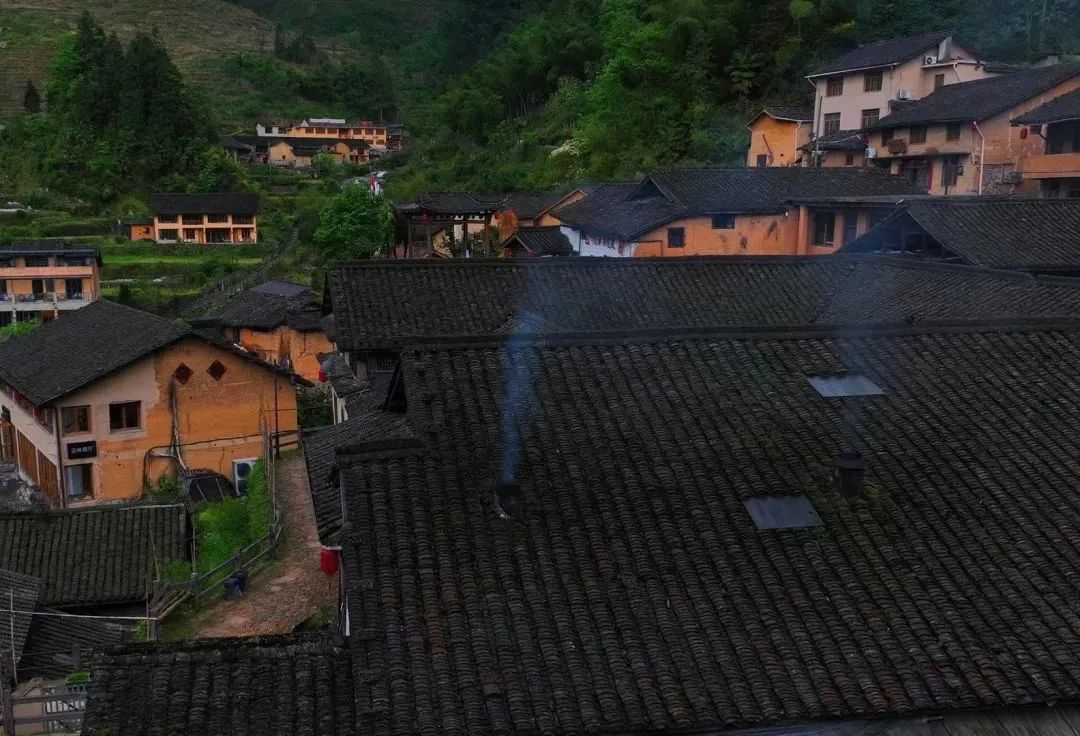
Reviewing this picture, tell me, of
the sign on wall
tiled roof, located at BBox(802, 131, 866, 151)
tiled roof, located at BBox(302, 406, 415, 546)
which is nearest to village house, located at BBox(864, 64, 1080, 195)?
tiled roof, located at BBox(802, 131, 866, 151)

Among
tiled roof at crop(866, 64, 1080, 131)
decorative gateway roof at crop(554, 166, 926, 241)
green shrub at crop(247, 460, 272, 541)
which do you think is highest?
tiled roof at crop(866, 64, 1080, 131)

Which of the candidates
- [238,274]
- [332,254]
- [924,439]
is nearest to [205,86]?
[238,274]

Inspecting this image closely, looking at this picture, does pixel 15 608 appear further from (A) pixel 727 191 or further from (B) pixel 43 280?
(B) pixel 43 280

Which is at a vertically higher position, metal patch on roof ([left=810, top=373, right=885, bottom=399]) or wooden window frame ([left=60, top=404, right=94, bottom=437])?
metal patch on roof ([left=810, top=373, right=885, bottom=399])

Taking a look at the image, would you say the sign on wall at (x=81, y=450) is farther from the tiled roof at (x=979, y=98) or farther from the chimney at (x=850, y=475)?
the tiled roof at (x=979, y=98)

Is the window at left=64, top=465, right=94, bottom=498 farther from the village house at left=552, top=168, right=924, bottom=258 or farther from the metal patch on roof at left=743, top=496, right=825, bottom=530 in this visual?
the metal patch on roof at left=743, top=496, right=825, bottom=530

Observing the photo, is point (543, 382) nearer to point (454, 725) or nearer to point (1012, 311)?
point (454, 725)
